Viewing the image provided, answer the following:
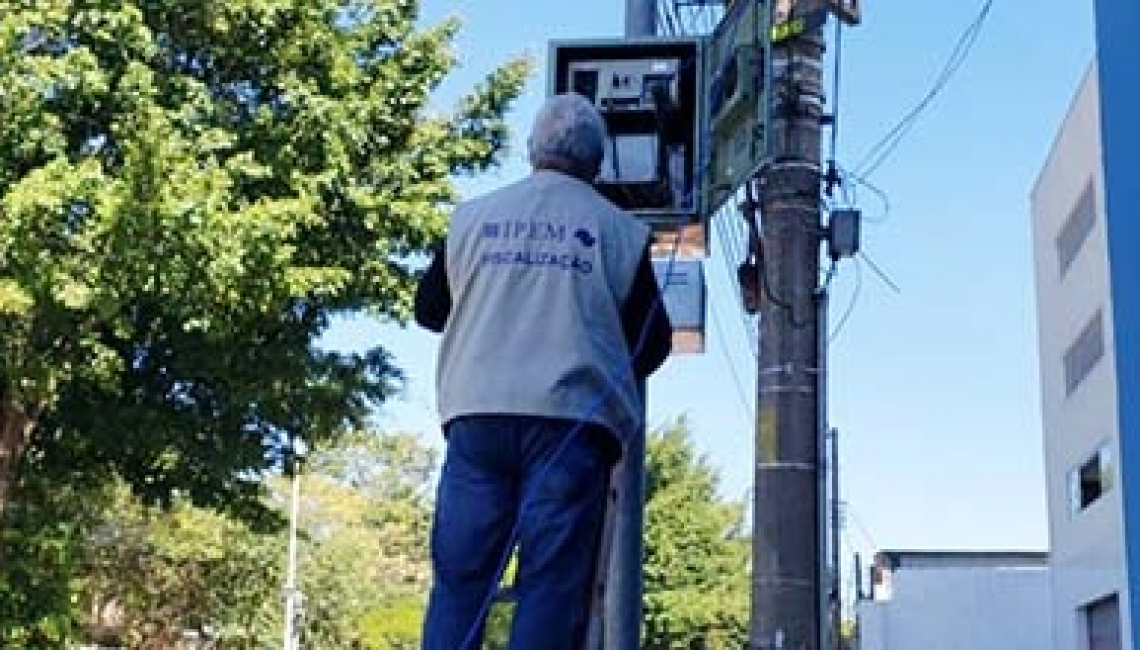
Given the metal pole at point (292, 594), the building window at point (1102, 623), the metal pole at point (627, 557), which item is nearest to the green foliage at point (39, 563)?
the metal pole at point (627, 557)

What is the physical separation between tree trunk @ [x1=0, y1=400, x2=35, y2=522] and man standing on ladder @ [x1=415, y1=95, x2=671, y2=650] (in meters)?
7.93

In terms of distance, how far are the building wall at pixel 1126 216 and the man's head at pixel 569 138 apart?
139cm

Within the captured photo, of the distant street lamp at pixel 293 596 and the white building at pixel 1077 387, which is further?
the distant street lamp at pixel 293 596

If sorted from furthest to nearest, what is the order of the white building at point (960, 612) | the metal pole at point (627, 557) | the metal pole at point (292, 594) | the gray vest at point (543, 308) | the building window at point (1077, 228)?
the white building at point (960, 612) < the metal pole at point (292, 594) < the building window at point (1077, 228) < the metal pole at point (627, 557) < the gray vest at point (543, 308)

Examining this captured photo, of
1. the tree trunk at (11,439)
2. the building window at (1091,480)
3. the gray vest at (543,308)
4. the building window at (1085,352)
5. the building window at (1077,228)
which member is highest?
the building window at (1077,228)

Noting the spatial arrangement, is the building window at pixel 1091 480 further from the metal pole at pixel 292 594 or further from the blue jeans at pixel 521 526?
the blue jeans at pixel 521 526

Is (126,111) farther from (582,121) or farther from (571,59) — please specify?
(582,121)

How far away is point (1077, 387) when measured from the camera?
1031 inches

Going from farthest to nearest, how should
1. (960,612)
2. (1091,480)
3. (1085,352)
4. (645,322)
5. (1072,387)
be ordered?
(960,612)
(1072,387)
(1091,480)
(1085,352)
(645,322)

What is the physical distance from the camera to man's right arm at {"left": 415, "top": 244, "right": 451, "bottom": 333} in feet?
9.14

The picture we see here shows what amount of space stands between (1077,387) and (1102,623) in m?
4.15

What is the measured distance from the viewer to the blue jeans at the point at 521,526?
240 cm

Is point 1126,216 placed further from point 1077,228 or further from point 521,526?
point 1077,228

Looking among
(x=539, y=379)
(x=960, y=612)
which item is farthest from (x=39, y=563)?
(x=960, y=612)
